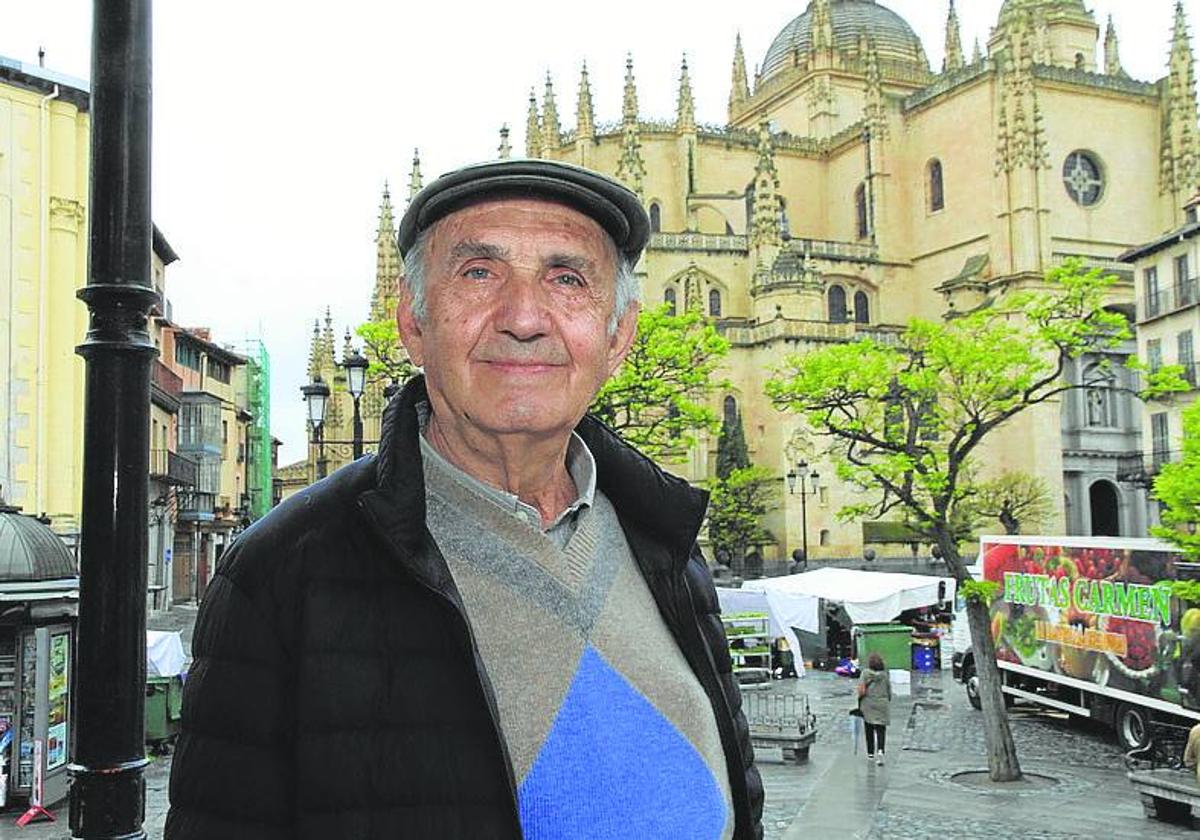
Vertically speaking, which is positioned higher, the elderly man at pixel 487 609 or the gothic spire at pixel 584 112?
the gothic spire at pixel 584 112

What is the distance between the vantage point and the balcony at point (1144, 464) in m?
38.6


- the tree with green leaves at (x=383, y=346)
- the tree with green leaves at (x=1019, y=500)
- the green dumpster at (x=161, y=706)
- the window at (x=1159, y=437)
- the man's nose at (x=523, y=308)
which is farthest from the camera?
the tree with green leaves at (x=1019, y=500)

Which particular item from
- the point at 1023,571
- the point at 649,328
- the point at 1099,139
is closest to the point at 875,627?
the point at 1023,571

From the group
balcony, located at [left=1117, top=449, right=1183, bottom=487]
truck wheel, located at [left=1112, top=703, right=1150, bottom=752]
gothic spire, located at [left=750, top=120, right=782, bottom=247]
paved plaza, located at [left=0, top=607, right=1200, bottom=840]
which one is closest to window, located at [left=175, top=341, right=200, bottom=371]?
gothic spire, located at [left=750, top=120, right=782, bottom=247]

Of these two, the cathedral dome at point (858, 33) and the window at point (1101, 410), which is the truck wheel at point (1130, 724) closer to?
the window at point (1101, 410)

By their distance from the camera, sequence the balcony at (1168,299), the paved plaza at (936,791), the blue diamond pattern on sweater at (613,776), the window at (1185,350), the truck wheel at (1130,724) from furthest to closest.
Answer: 1. the balcony at (1168,299)
2. the window at (1185,350)
3. the truck wheel at (1130,724)
4. the paved plaza at (936,791)
5. the blue diamond pattern on sweater at (613,776)

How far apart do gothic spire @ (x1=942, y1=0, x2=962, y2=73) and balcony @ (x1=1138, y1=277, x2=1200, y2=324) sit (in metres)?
31.0

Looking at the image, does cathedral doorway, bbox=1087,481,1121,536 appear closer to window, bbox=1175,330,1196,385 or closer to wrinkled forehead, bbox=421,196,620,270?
window, bbox=1175,330,1196,385

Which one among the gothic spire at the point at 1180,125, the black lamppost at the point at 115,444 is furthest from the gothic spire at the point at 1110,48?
the black lamppost at the point at 115,444

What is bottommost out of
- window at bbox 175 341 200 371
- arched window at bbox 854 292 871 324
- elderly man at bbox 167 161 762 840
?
elderly man at bbox 167 161 762 840

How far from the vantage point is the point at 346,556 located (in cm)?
179

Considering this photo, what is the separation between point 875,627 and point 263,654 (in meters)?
25.4

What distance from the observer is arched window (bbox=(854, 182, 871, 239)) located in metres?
59.3

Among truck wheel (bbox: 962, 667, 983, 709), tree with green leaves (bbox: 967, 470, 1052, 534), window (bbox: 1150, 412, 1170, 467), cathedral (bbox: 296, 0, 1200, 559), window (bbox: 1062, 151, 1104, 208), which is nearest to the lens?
truck wheel (bbox: 962, 667, 983, 709)
